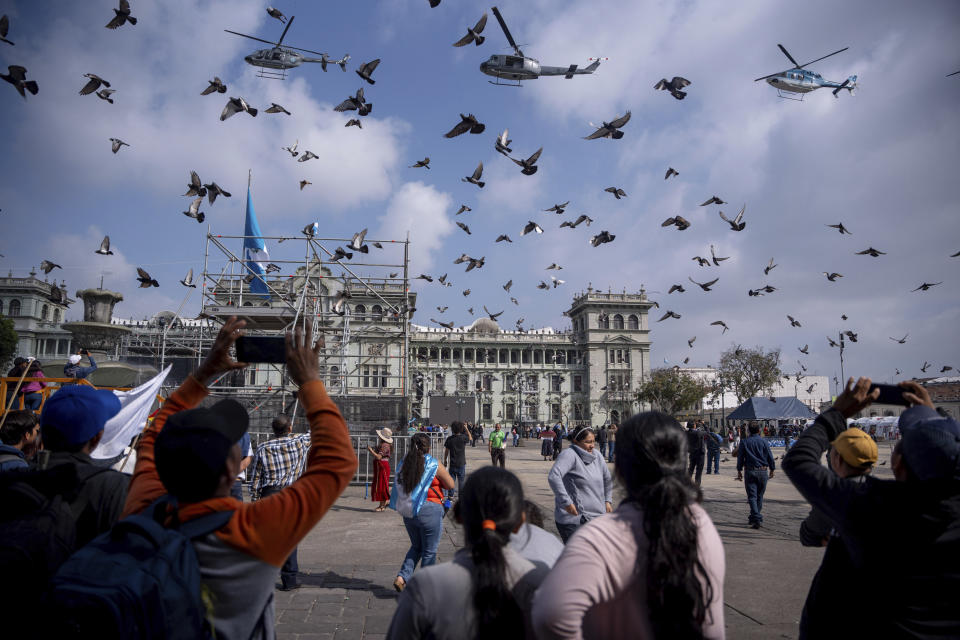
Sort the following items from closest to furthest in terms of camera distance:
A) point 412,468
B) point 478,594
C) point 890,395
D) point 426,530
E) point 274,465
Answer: point 478,594 < point 890,395 < point 426,530 < point 412,468 < point 274,465

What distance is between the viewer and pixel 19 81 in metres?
6.45

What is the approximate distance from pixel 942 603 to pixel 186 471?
7.47ft

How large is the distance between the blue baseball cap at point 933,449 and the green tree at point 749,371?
49.7m

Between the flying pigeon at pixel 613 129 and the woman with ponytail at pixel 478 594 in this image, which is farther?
the flying pigeon at pixel 613 129

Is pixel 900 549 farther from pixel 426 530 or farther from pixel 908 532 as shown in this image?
pixel 426 530

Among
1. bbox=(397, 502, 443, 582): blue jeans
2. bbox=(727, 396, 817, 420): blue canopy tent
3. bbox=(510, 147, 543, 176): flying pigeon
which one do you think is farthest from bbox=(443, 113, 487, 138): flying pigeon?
bbox=(727, 396, 817, 420): blue canopy tent

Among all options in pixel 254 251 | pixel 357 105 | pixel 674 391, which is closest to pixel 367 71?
pixel 357 105

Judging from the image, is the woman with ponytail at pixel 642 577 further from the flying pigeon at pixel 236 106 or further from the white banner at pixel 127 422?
the flying pigeon at pixel 236 106

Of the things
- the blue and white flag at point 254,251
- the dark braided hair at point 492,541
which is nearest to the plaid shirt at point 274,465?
the dark braided hair at point 492,541

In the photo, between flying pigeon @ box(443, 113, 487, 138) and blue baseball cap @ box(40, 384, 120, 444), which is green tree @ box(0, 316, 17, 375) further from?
blue baseball cap @ box(40, 384, 120, 444)

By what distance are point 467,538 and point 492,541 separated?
0.14 m

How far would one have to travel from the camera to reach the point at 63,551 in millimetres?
1793

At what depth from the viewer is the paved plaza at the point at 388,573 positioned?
15.6ft

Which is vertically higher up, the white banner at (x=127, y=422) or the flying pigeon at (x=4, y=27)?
the flying pigeon at (x=4, y=27)
